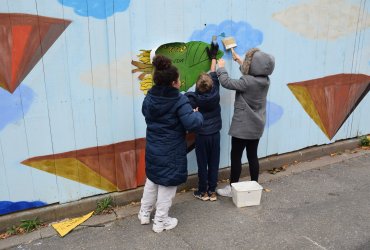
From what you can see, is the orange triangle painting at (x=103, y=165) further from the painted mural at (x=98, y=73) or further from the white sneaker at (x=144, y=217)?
the white sneaker at (x=144, y=217)

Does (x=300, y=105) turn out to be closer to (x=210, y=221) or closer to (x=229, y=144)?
(x=229, y=144)

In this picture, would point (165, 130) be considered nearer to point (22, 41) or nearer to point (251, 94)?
point (251, 94)

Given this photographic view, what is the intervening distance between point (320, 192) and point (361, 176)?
2.87ft

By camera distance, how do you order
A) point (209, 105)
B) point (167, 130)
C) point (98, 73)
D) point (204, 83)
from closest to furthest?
point (167, 130), point (98, 73), point (204, 83), point (209, 105)

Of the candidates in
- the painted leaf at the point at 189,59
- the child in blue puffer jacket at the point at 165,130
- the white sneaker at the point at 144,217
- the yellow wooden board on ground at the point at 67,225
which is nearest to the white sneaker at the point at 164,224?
the child in blue puffer jacket at the point at 165,130

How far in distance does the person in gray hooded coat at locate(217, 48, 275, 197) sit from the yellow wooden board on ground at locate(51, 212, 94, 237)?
171 cm

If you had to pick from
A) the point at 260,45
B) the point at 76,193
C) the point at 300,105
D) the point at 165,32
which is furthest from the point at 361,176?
the point at 76,193

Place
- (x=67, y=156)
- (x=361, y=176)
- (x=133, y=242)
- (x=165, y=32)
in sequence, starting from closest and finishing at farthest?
(x=133, y=242)
(x=67, y=156)
(x=165, y=32)
(x=361, y=176)

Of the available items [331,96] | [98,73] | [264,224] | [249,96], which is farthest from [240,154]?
[331,96]

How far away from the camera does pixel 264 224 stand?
11.9 feet

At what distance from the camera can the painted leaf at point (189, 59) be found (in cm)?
386

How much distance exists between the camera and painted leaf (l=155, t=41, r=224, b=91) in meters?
3.86

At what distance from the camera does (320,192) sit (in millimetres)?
4363

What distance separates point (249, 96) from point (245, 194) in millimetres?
1045
